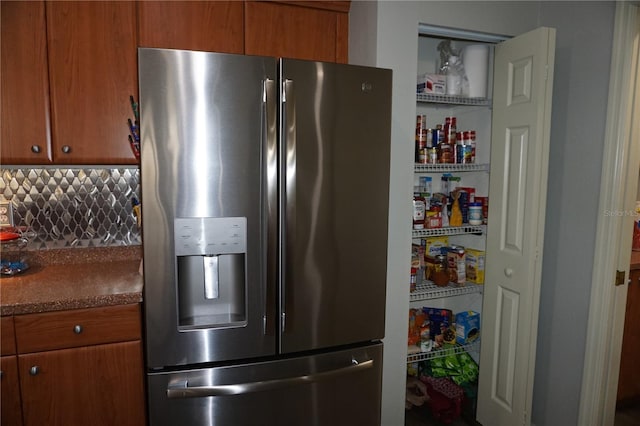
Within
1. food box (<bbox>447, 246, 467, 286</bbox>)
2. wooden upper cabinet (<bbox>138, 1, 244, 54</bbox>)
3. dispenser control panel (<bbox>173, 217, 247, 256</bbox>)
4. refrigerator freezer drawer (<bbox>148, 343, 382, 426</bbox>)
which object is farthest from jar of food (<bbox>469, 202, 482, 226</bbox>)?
wooden upper cabinet (<bbox>138, 1, 244, 54</bbox>)

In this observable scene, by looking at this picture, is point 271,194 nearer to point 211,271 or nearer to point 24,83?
point 211,271

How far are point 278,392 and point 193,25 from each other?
156 centimetres

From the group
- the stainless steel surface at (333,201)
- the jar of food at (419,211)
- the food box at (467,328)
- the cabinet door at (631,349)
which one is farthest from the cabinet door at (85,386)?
the cabinet door at (631,349)

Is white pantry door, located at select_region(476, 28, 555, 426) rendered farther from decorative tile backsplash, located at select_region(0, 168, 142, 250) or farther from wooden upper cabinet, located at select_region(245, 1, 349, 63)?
decorative tile backsplash, located at select_region(0, 168, 142, 250)

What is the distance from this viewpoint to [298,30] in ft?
6.42

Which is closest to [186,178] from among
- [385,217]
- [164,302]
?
[164,302]

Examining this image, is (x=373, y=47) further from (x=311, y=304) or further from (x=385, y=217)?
(x=311, y=304)

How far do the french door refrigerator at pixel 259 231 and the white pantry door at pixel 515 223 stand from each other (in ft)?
2.39

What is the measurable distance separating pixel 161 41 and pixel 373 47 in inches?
36.1

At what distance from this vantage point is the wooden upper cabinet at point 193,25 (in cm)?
177

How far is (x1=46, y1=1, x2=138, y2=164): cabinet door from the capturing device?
5.54ft

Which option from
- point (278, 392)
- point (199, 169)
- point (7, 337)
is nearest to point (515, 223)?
point (278, 392)

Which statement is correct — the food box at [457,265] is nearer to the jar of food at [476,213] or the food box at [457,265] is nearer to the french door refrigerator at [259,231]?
the jar of food at [476,213]

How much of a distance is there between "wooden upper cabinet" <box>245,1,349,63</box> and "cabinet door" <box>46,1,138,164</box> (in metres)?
0.51
